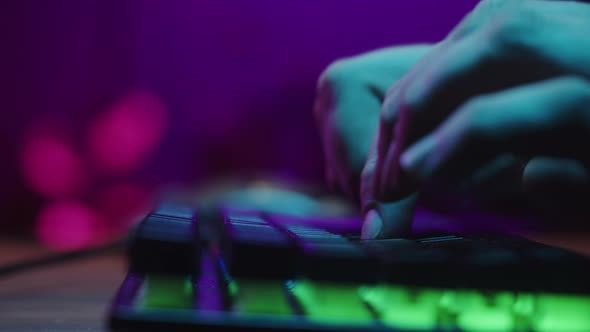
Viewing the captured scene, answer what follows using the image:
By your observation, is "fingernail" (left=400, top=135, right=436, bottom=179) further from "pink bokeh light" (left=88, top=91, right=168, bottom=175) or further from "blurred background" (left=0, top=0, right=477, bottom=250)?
"pink bokeh light" (left=88, top=91, right=168, bottom=175)

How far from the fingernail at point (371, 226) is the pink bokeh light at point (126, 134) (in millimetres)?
462

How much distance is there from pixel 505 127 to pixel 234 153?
49 centimetres

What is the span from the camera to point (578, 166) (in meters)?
0.38

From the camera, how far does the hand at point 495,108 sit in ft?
1.12

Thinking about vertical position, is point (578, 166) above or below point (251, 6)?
below

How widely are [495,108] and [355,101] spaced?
0.17m

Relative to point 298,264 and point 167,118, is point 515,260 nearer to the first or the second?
point 298,264

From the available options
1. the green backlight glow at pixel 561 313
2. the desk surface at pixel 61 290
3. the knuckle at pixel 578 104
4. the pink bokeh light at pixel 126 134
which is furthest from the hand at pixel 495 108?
the pink bokeh light at pixel 126 134

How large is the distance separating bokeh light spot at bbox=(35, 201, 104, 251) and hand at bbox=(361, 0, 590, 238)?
61 centimetres

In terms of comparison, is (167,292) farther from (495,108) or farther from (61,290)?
(61,290)

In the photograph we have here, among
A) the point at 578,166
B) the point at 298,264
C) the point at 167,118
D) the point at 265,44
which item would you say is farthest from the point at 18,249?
the point at 578,166

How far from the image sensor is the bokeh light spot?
885 millimetres

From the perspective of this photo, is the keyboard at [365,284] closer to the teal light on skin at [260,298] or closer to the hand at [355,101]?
Answer: the teal light on skin at [260,298]

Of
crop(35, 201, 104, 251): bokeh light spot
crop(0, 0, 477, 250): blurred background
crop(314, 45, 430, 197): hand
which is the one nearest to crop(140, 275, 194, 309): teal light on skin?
crop(314, 45, 430, 197): hand
